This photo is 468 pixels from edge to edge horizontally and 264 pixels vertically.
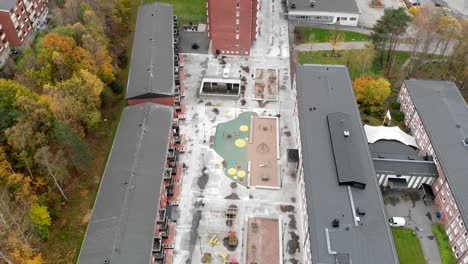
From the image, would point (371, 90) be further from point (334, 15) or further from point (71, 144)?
point (71, 144)

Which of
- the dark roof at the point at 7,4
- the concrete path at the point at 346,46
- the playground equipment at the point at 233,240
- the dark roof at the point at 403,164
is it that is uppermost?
Result: the dark roof at the point at 7,4

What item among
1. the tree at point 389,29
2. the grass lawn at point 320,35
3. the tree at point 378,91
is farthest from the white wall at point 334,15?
the tree at point 378,91

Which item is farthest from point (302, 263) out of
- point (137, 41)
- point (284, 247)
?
point (137, 41)

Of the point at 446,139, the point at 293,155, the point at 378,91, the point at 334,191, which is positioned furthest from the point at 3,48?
the point at 446,139

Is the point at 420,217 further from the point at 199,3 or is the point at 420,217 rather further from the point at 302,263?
the point at 199,3

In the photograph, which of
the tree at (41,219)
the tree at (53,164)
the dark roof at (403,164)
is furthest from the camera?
the dark roof at (403,164)

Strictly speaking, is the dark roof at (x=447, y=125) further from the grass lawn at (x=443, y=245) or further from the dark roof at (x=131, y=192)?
the dark roof at (x=131, y=192)

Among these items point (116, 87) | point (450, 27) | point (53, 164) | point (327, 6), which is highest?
point (450, 27)

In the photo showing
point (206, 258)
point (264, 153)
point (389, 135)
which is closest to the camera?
point (206, 258)
